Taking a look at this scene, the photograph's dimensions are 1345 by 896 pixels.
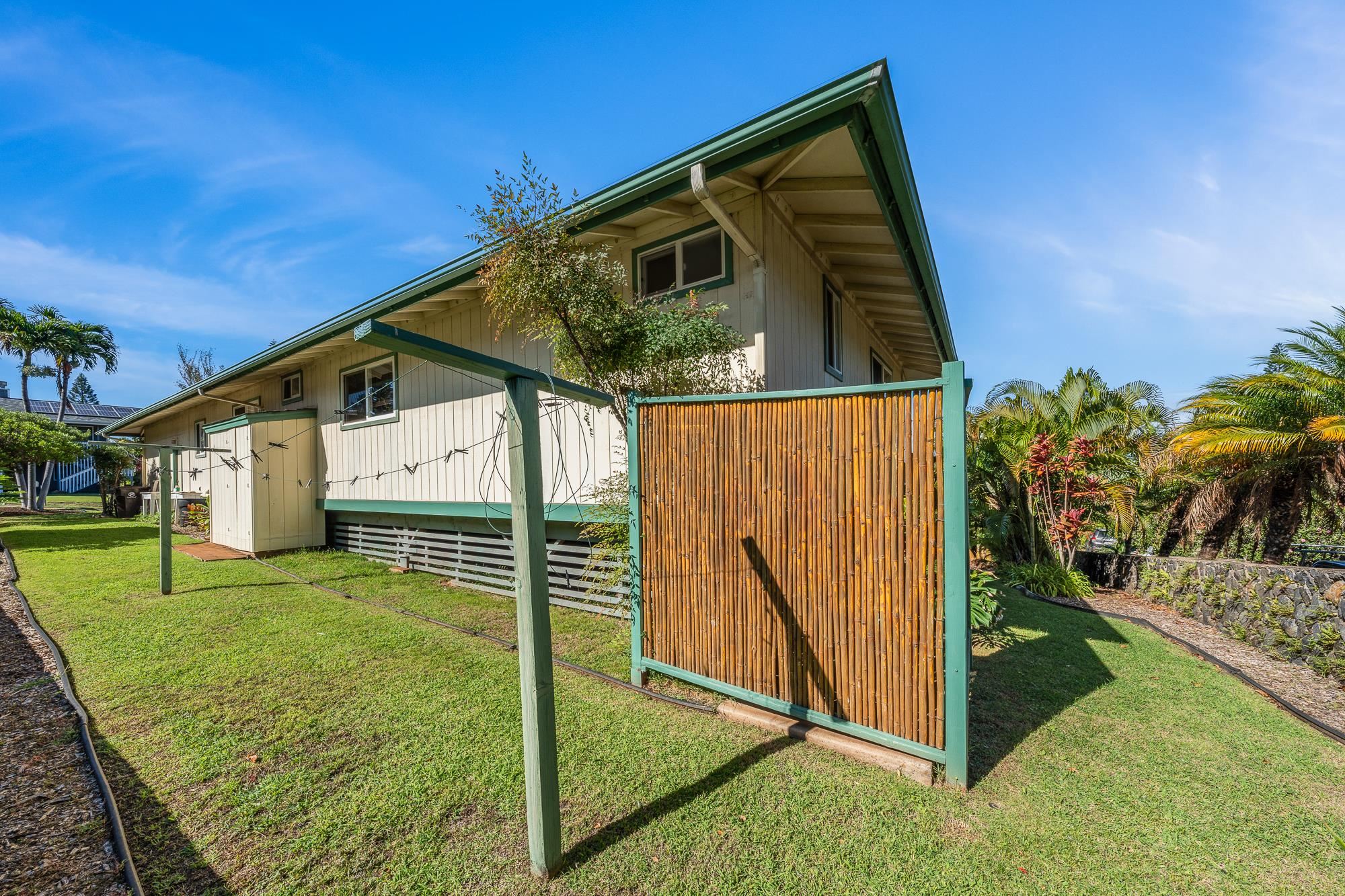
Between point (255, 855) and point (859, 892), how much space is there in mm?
2347

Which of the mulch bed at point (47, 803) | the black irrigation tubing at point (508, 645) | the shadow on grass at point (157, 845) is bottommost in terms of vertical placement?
the black irrigation tubing at point (508, 645)

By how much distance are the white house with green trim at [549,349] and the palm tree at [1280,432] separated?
348 cm

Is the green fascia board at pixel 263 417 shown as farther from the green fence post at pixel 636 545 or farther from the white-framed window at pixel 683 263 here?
the green fence post at pixel 636 545

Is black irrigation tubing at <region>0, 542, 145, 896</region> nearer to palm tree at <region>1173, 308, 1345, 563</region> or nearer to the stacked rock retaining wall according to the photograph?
the stacked rock retaining wall

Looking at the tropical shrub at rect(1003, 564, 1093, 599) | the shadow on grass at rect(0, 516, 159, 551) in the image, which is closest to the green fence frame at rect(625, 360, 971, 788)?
the tropical shrub at rect(1003, 564, 1093, 599)

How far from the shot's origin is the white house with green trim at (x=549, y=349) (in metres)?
4.20

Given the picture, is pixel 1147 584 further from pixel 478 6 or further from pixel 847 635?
pixel 478 6

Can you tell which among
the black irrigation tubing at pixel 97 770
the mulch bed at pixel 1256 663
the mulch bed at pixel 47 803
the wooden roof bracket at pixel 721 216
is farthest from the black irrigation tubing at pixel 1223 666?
the mulch bed at pixel 47 803

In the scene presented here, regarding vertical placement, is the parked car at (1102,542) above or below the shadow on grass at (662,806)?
below

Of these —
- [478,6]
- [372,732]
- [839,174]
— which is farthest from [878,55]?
[478,6]

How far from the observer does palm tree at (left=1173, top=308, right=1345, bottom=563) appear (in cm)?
627

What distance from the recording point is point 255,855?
2084 millimetres

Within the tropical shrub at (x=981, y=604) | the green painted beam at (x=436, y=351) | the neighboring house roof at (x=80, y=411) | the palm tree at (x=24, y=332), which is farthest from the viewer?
the neighboring house roof at (x=80, y=411)

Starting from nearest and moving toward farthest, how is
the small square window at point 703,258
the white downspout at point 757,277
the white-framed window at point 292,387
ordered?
the white downspout at point 757,277, the small square window at point 703,258, the white-framed window at point 292,387
